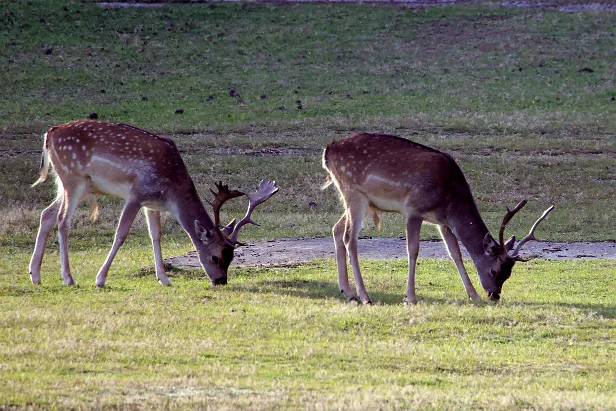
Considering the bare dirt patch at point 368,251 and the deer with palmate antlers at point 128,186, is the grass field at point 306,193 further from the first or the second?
the bare dirt patch at point 368,251

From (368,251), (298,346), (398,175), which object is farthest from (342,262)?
(368,251)

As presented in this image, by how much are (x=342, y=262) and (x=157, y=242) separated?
3.03 metres

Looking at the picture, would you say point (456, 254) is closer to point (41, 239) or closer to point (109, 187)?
point (109, 187)

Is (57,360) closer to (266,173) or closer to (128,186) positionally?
(128,186)

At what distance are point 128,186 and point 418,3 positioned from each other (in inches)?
1716

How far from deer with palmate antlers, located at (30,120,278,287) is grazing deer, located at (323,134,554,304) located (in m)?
1.39

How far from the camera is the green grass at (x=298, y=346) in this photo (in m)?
8.80

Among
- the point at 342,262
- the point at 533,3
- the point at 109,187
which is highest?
the point at 109,187

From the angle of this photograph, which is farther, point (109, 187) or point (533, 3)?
point (533, 3)

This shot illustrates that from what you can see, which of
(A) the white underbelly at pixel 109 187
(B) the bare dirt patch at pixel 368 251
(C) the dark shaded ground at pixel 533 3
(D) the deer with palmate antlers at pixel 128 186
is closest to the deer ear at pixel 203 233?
(D) the deer with palmate antlers at pixel 128 186

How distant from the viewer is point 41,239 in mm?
15523

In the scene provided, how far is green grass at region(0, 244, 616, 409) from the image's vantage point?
8805mm

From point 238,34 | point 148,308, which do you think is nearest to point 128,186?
point 148,308

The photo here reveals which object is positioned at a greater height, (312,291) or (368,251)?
(312,291)
